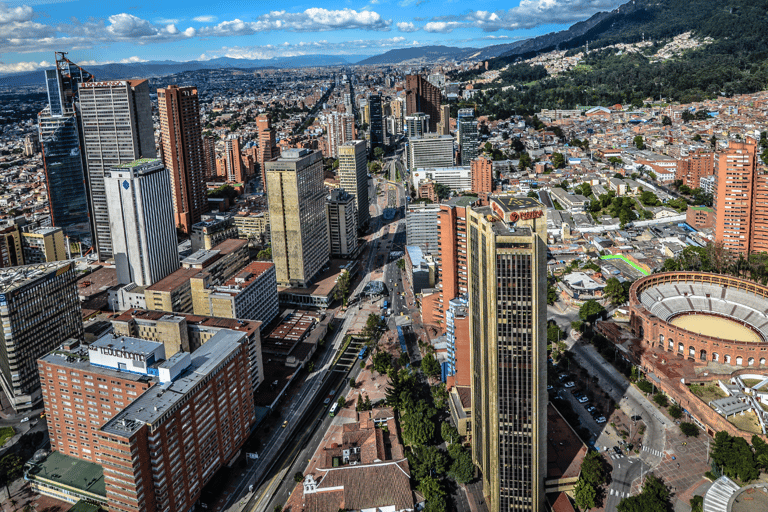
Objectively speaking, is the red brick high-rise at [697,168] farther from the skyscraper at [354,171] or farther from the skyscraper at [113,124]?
the skyscraper at [113,124]

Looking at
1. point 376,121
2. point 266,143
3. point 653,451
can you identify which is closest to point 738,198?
point 653,451

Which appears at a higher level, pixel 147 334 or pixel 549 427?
pixel 147 334

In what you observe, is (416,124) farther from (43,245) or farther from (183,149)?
A: (43,245)

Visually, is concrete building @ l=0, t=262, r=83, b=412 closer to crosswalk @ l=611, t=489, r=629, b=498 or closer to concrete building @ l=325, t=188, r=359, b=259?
concrete building @ l=325, t=188, r=359, b=259

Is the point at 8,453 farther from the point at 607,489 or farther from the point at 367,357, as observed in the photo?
the point at 607,489

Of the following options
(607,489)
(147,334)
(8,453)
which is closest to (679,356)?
(607,489)

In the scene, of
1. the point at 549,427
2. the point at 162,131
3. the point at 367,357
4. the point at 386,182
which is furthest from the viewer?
the point at 386,182
